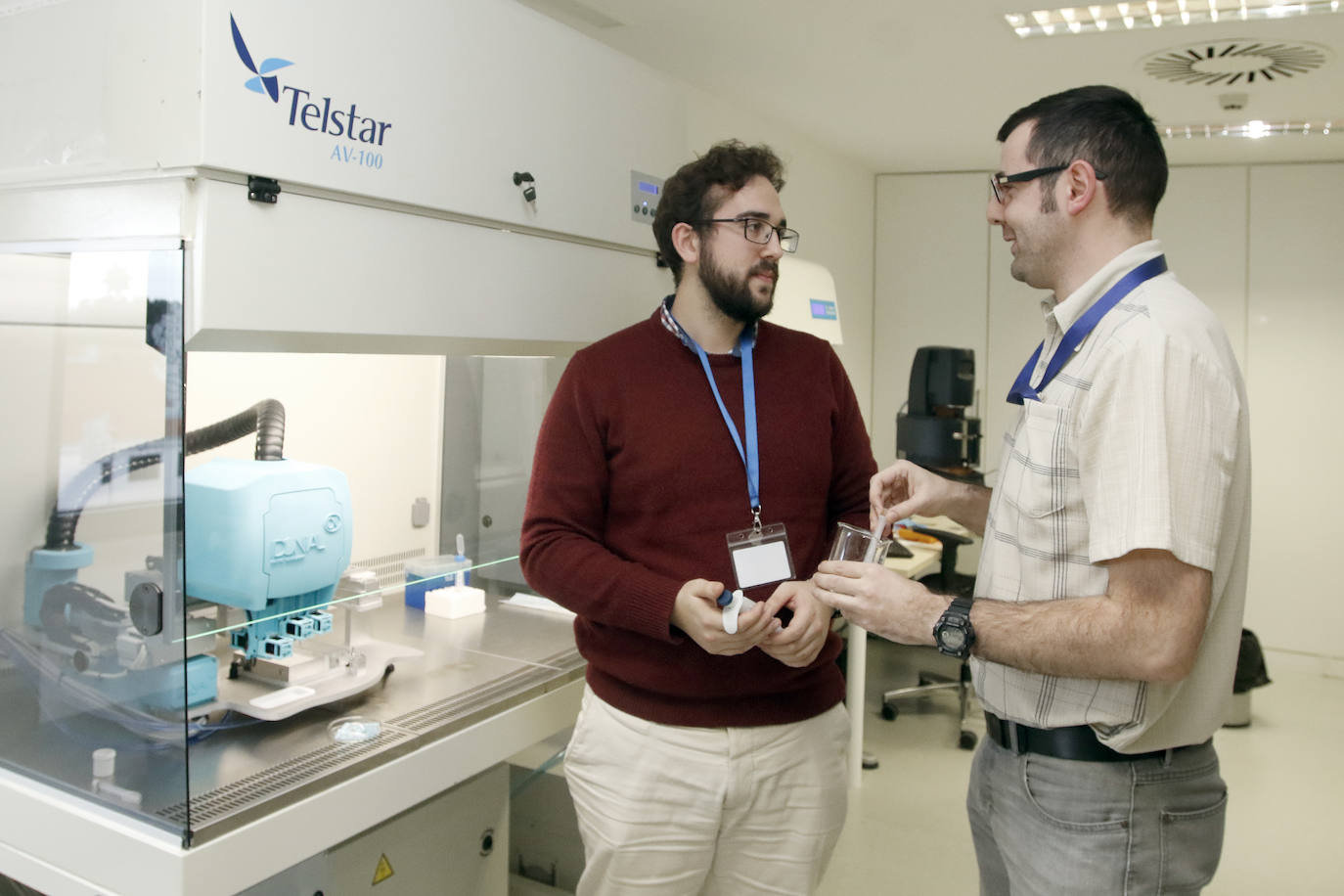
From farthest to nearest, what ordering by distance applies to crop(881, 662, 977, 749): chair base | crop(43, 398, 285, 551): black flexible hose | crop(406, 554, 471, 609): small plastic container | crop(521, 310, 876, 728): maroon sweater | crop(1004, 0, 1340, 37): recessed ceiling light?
crop(881, 662, 977, 749): chair base
crop(1004, 0, 1340, 37): recessed ceiling light
crop(406, 554, 471, 609): small plastic container
crop(521, 310, 876, 728): maroon sweater
crop(43, 398, 285, 551): black flexible hose

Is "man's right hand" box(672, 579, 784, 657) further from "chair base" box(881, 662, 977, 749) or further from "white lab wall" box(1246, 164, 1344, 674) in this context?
"white lab wall" box(1246, 164, 1344, 674)

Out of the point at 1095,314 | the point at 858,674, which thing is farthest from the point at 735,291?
the point at 858,674

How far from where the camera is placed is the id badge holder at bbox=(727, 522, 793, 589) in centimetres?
161

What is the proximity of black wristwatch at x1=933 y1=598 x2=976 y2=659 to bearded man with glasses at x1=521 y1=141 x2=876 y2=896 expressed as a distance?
325mm

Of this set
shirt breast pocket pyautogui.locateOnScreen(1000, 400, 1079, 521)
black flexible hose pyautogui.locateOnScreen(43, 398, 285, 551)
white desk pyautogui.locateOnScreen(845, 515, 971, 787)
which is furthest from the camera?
white desk pyautogui.locateOnScreen(845, 515, 971, 787)

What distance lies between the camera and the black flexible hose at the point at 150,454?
1.37 m

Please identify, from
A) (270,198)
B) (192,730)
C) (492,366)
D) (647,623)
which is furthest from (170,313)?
(492,366)

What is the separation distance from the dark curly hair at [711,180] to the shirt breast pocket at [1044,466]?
2.29 ft

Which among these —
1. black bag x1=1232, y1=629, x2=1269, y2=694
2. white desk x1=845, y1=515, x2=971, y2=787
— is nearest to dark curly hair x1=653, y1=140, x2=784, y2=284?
white desk x1=845, y1=515, x2=971, y2=787

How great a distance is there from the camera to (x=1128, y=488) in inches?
45.0

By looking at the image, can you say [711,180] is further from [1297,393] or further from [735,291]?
[1297,393]

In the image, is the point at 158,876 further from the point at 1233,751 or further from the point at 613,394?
the point at 1233,751

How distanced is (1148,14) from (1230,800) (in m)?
2.72

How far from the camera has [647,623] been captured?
1.53 meters
